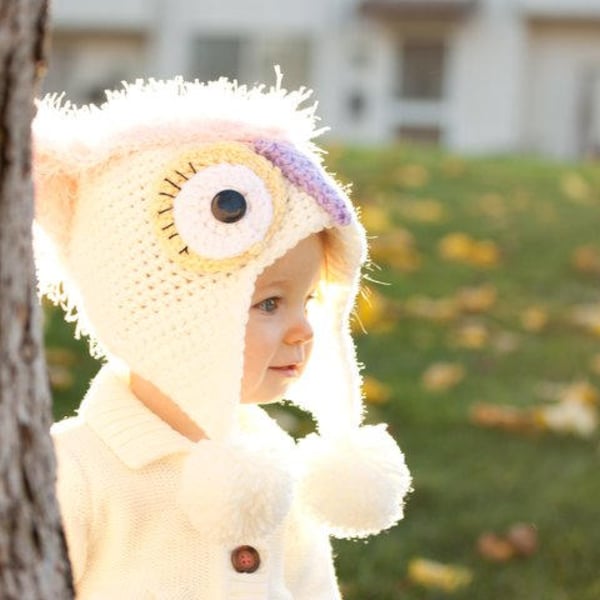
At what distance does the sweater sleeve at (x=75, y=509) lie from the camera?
2781 mm

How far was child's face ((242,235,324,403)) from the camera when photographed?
290 centimetres

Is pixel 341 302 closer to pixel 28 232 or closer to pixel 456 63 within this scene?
pixel 28 232

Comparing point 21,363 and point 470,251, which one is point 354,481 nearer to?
point 21,363

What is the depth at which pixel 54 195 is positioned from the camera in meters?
2.94

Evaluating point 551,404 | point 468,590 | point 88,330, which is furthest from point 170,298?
point 551,404

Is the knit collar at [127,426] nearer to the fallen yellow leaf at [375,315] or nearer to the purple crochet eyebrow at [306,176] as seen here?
the purple crochet eyebrow at [306,176]

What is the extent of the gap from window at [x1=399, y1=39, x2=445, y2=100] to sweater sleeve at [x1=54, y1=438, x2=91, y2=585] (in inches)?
1005

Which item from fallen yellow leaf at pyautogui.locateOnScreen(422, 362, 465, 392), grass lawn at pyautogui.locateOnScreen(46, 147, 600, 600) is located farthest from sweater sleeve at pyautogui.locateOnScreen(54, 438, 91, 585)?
fallen yellow leaf at pyautogui.locateOnScreen(422, 362, 465, 392)

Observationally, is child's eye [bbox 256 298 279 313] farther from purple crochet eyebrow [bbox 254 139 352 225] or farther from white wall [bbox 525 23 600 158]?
white wall [bbox 525 23 600 158]

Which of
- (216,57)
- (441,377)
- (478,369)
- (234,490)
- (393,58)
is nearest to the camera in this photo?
(234,490)

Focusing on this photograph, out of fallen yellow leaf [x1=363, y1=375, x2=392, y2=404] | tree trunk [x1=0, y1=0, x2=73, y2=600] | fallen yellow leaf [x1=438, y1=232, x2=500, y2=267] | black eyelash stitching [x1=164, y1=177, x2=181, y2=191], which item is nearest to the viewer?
tree trunk [x1=0, y1=0, x2=73, y2=600]

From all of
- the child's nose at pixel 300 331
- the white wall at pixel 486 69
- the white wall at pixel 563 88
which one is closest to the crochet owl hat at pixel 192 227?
the child's nose at pixel 300 331

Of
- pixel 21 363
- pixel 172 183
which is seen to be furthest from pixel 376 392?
pixel 21 363

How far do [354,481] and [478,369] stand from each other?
3603 millimetres
